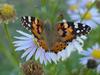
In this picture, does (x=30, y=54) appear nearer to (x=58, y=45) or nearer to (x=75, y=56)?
(x=58, y=45)

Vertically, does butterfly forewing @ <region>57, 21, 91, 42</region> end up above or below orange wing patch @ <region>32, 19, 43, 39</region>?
below

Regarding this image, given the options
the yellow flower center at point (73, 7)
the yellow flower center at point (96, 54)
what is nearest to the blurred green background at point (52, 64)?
the yellow flower center at point (96, 54)

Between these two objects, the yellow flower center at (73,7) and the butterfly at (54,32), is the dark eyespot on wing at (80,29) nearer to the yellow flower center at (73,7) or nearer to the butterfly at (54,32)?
the butterfly at (54,32)

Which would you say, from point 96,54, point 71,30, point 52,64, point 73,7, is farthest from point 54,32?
point 73,7

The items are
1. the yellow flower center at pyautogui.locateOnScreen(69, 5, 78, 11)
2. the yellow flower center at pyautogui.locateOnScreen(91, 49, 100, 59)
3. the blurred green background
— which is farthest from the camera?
the yellow flower center at pyautogui.locateOnScreen(69, 5, 78, 11)

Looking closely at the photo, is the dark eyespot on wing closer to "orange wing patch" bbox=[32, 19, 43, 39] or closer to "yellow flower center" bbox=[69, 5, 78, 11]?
"orange wing patch" bbox=[32, 19, 43, 39]

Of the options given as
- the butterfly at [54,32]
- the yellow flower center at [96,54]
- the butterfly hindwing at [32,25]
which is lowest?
the yellow flower center at [96,54]

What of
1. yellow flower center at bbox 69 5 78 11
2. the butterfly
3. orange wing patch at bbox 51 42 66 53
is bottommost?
yellow flower center at bbox 69 5 78 11

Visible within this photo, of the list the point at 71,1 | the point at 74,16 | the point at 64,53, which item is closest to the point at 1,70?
the point at 74,16

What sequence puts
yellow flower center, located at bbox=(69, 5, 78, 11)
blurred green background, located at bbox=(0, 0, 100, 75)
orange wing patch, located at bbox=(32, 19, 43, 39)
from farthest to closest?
1. yellow flower center, located at bbox=(69, 5, 78, 11)
2. blurred green background, located at bbox=(0, 0, 100, 75)
3. orange wing patch, located at bbox=(32, 19, 43, 39)

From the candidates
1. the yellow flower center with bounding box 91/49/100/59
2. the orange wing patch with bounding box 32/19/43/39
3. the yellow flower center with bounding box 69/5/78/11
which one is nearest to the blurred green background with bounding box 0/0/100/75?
the yellow flower center with bounding box 91/49/100/59
